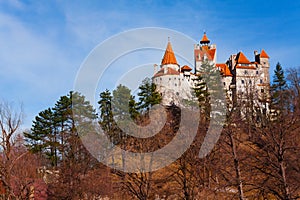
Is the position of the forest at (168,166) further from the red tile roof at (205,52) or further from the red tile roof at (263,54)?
the red tile roof at (263,54)

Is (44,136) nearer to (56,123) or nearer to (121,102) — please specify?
(56,123)

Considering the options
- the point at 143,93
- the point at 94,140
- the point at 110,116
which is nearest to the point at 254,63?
the point at 143,93

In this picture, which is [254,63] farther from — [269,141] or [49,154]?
[269,141]

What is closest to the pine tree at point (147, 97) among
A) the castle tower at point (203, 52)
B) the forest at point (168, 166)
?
the forest at point (168, 166)

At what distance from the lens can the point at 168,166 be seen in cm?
2330

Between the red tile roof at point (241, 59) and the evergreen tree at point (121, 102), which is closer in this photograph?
the evergreen tree at point (121, 102)

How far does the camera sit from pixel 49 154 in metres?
33.9

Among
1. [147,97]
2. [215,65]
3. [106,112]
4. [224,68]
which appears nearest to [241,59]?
[224,68]

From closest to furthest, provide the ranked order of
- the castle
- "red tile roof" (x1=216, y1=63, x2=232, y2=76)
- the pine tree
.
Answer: the pine tree, the castle, "red tile roof" (x1=216, y1=63, x2=232, y2=76)

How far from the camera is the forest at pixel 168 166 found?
13.3m

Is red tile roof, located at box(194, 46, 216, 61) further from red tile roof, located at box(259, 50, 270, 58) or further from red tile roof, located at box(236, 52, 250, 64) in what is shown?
red tile roof, located at box(259, 50, 270, 58)

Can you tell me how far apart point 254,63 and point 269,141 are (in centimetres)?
6319

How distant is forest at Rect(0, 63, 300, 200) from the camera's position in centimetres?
1327

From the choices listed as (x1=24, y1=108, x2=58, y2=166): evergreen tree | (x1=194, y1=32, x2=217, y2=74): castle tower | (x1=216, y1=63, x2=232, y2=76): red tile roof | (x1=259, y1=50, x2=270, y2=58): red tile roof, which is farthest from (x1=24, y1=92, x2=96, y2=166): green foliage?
(x1=259, y1=50, x2=270, y2=58): red tile roof
